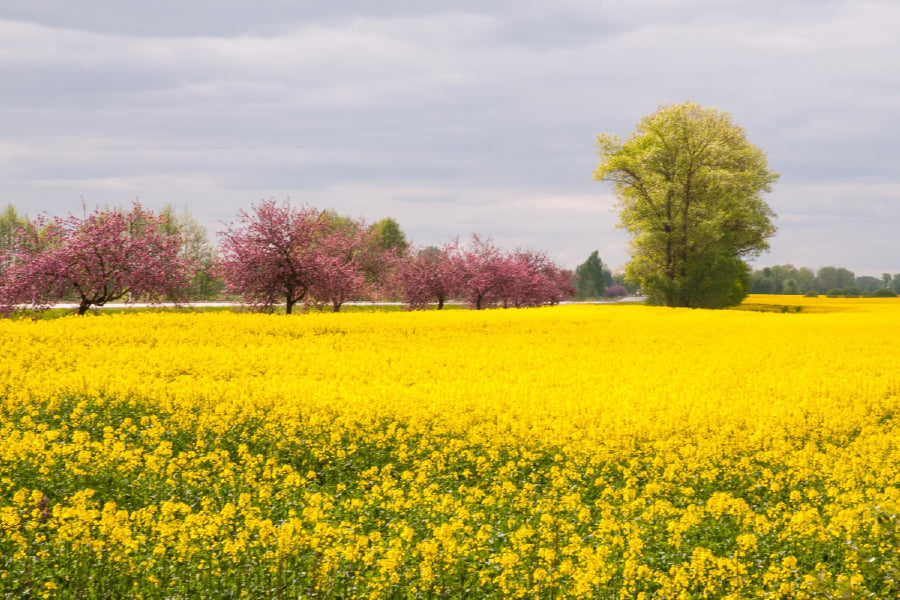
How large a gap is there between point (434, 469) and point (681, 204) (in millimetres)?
48243

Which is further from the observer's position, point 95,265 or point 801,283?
point 801,283

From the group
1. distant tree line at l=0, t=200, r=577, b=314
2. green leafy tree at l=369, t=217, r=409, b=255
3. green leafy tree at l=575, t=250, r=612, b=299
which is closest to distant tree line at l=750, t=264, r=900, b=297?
green leafy tree at l=575, t=250, r=612, b=299

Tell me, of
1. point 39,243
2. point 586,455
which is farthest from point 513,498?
point 39,243

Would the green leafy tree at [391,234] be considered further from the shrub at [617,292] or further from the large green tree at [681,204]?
the shrub at [617,292]

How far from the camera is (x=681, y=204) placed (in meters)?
55.8

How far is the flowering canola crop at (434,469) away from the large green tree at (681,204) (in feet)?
97.8

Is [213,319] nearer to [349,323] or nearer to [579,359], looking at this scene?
[349,323]

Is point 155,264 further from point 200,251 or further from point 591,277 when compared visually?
point 591,277

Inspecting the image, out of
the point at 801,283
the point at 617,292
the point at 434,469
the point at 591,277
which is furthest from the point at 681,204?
the point at 801,283

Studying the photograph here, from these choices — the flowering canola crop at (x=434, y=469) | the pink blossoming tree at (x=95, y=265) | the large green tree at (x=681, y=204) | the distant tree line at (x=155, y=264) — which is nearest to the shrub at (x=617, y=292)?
the large green tree at (x=681, y=204)

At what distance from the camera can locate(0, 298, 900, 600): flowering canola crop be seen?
8117 mm

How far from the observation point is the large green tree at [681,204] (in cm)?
5447

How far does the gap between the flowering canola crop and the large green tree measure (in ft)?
97.8

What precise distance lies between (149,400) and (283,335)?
10.9 meters
